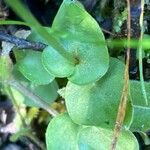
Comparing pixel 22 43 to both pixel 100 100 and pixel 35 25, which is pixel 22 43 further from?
pixel 35 25

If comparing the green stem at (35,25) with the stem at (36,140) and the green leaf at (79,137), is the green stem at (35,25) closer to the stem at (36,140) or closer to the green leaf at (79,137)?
the green leaf at (79,137)

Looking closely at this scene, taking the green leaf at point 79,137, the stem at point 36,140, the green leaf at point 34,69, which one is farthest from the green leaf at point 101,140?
the stem at point 36,140

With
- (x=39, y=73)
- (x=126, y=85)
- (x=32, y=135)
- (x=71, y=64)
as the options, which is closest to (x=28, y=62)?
(x=39, y=73)

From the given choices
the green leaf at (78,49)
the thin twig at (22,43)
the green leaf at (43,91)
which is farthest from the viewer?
the green leaf at (43,91)

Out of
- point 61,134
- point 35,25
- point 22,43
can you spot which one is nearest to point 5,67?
point 22,43

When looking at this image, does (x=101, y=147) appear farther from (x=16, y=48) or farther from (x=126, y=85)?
(x=16, y=48)

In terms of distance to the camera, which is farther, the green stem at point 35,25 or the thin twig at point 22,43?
the thin twig at point 22,43

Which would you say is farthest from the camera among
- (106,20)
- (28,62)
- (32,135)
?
(32,135)
